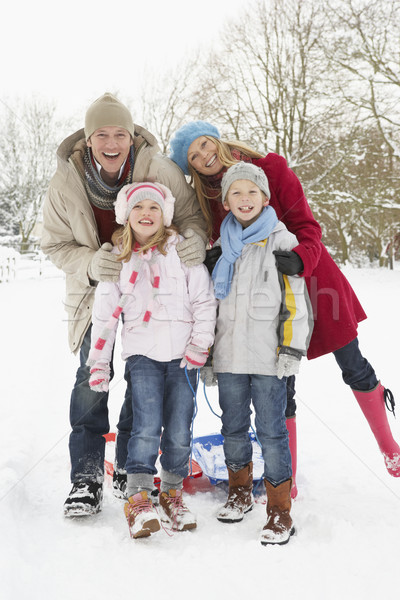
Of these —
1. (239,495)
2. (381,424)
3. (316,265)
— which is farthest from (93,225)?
(381,424)

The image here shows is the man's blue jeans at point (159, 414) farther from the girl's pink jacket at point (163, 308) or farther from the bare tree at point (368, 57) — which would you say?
the bare tree at point (368, 57)

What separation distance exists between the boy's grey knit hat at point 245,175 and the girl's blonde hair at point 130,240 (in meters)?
0.33

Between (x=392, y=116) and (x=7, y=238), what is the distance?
20885 mm

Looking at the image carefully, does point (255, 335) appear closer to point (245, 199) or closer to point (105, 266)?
point (245, 199)

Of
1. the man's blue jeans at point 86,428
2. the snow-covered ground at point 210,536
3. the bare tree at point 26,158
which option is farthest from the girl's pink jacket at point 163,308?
the bare tree at point 26,158

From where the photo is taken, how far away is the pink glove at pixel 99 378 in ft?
7.07

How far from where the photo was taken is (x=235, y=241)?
217 centimetres

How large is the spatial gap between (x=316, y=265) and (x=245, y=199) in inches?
17.5

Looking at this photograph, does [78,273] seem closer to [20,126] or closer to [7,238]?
[20,126]

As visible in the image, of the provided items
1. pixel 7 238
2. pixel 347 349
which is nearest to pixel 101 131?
pixel 347 349

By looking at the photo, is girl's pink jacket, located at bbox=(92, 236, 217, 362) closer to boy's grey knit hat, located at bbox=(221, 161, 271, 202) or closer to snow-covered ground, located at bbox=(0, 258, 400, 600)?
boy's grey knit hat, located at bbox=(221, 161, 271, 202)

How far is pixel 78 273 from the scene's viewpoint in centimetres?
234

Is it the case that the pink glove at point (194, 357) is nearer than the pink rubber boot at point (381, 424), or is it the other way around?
the pink glove at point (194, 357)

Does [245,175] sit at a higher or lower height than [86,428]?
higher
